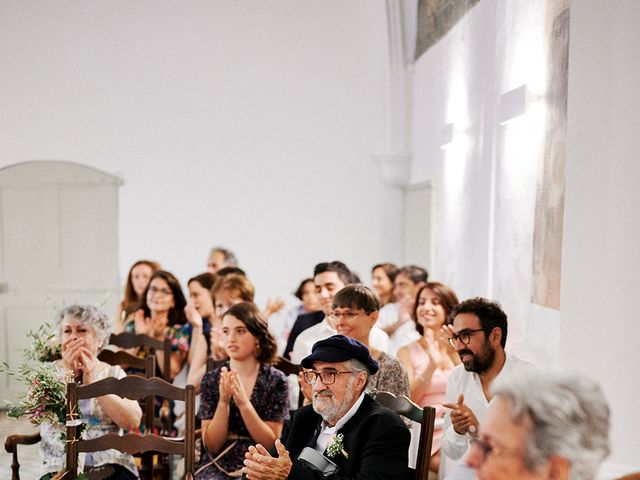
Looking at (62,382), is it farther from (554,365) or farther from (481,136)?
(481,136)

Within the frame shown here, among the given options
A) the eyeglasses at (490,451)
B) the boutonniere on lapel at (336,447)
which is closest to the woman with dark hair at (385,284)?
the boutonniere on lapel at (336,447)

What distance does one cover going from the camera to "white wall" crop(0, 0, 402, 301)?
444 inches

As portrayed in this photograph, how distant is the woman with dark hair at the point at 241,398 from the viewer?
4520mm

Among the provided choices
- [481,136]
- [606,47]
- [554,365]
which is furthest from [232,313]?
[481,136]

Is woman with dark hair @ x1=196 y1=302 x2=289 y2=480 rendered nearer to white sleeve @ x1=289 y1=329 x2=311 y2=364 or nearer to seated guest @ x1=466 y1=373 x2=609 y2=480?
white sleeve @ x1=289 y1=329 x2=311 y2=364

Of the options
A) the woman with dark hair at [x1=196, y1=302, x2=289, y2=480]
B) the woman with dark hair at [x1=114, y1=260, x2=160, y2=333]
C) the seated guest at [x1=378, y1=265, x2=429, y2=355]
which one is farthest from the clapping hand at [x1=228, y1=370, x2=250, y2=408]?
the woman with dark hair at [x1=114, y1=260, x2=160, y2=333]

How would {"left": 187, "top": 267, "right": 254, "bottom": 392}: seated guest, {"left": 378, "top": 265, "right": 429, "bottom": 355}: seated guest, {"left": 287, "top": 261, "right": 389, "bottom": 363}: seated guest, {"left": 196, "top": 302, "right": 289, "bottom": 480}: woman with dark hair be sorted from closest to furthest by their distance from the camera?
{"left": 196, "top": 302, "right": 289, "bottom": 480}: woman with dark hair
{"left": 287, "top": 261, "right": 389, "bottom": 363}: seated guest
{"left": 187, "top": 267, "right": 254, "bottom": 392}: seated guest
{"left": 378, "top": 265, "right": 429, "bottom": 355}: seated guest

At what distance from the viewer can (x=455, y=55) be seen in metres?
8.25

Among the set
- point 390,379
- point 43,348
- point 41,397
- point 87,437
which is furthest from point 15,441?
point 390,379

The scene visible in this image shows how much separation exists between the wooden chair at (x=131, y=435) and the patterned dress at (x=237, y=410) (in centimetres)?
47

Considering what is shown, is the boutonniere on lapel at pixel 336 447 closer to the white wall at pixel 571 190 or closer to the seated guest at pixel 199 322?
the white wall at pixel 571 190

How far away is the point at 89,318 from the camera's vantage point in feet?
16.2

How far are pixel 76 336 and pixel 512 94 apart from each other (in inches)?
130

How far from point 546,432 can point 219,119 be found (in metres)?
9.90
